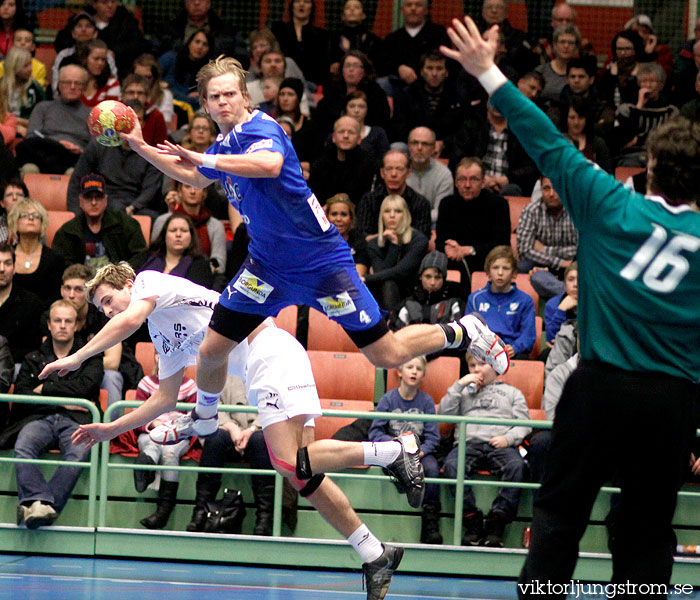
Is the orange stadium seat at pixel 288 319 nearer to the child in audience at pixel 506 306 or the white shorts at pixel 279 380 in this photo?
the child in audience at pixel 506 306

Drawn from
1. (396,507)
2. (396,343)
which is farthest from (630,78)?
(396,343)

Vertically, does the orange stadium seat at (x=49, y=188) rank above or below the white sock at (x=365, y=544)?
above

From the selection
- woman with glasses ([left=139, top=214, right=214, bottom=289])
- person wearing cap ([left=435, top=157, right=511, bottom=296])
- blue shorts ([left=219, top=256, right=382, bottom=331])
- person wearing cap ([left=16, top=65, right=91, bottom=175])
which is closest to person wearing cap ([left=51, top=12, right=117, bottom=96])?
person wearing cap ([left=16, top=65, right=91, bottom=175])

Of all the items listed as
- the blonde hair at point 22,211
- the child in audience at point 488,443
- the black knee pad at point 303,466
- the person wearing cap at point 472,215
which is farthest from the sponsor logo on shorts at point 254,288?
the person wearing cap at point 472,215

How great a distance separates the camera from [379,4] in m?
15.8

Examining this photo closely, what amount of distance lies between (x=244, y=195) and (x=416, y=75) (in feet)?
27.9

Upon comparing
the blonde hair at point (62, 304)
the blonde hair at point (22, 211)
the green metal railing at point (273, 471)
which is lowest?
the green metal railing at point (273, 471)

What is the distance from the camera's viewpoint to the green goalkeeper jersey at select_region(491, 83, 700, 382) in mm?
3699

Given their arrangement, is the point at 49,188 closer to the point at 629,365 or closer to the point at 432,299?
the point at 432,299

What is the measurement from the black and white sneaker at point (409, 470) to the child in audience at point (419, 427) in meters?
2.01

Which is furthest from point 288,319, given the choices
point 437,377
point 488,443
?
point 488,443

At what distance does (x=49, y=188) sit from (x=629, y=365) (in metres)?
9.55

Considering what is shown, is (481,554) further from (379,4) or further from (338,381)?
(379,4)

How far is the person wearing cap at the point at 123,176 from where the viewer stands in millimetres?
11578
